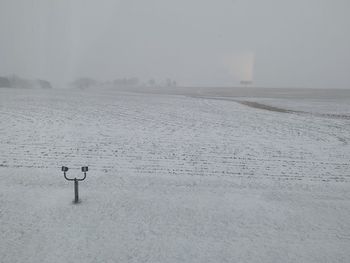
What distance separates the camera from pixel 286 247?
7.65 m

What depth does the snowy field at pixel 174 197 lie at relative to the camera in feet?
24.7

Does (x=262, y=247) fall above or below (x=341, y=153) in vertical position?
below

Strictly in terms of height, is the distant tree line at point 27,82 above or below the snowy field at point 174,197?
above

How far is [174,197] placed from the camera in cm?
1066

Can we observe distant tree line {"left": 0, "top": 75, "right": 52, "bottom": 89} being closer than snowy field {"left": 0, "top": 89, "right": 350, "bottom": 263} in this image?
No

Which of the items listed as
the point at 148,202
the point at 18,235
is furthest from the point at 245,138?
the point at 18,235

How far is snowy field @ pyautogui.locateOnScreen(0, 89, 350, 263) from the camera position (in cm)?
754

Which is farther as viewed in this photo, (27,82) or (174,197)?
(27,82)

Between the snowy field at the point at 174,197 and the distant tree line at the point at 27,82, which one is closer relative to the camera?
the snowy field at the point at 174,197

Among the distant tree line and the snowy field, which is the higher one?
the distant tree line

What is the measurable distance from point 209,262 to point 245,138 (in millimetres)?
13462

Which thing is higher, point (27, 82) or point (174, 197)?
point (27, 82)

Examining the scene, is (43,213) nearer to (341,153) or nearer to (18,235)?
(18,235)

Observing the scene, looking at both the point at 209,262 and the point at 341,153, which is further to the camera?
the point at 341,153
